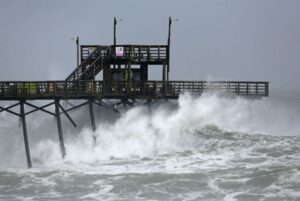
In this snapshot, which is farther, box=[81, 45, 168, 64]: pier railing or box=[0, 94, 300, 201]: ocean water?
box=[81, 45, 168, 64]: pier railing

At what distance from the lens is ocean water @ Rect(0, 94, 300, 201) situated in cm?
2397

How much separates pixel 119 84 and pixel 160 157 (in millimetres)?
5746

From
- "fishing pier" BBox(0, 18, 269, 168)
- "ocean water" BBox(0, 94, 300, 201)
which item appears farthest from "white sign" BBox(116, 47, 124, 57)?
"ocean water" BBox(0, 94, 300, 201)

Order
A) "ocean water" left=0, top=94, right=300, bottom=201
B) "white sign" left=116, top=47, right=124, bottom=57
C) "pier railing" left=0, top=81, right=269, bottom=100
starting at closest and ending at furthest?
1. "ocean water" left=0, top=94, right=300, bottom=201
2. "pier railing" left=0, top=81, right=269, bottom=100
3. "white sign" left=116, top=47, right=124, bottom=57

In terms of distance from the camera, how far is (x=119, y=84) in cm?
3516

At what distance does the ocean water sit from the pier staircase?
3252mm

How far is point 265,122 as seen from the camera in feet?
165

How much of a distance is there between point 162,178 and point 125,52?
12.7 m

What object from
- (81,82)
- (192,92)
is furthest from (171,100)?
(81,82)

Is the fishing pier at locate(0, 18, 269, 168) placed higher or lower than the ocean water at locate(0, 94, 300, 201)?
higher

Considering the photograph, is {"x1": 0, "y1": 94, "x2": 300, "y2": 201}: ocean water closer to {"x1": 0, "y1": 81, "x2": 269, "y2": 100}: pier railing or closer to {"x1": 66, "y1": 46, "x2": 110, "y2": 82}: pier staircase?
{"x1": 0, "y1": 81, "x2": 269, "y2": 100}: pier railing

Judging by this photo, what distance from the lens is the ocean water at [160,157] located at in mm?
23969

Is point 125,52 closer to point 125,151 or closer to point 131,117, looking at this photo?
point 131,117

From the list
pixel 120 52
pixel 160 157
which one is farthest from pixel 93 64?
pixel 160 157
